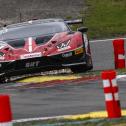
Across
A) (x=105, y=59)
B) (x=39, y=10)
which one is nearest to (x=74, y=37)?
(x=105, y=59)

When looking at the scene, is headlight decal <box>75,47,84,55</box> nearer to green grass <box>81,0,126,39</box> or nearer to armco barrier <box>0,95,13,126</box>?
armco barrier <box>0,95,13,126</box>

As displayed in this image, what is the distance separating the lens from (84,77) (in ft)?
51.6

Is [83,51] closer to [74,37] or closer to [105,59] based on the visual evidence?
[74,37]

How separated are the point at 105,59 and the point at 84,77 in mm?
7263

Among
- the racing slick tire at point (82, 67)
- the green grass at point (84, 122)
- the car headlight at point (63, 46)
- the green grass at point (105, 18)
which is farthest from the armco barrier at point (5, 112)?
the green grass at point (105, 18)

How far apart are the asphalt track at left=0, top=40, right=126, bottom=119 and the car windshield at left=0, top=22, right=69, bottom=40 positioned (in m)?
1.69

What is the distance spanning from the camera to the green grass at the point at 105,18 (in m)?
34.0

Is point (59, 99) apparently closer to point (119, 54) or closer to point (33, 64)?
point (33, 64)

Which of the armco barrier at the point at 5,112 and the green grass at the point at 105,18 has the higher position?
the armco barrier at the point at 5,112

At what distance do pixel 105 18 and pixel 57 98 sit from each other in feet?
81.2

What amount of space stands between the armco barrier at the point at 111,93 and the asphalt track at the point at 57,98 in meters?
1.24

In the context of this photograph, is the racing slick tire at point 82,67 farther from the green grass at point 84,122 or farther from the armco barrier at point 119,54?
the green grass at point 84,122

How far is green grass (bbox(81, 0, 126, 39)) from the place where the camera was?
34000 millimetres

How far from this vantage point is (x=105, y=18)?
37.3 m
